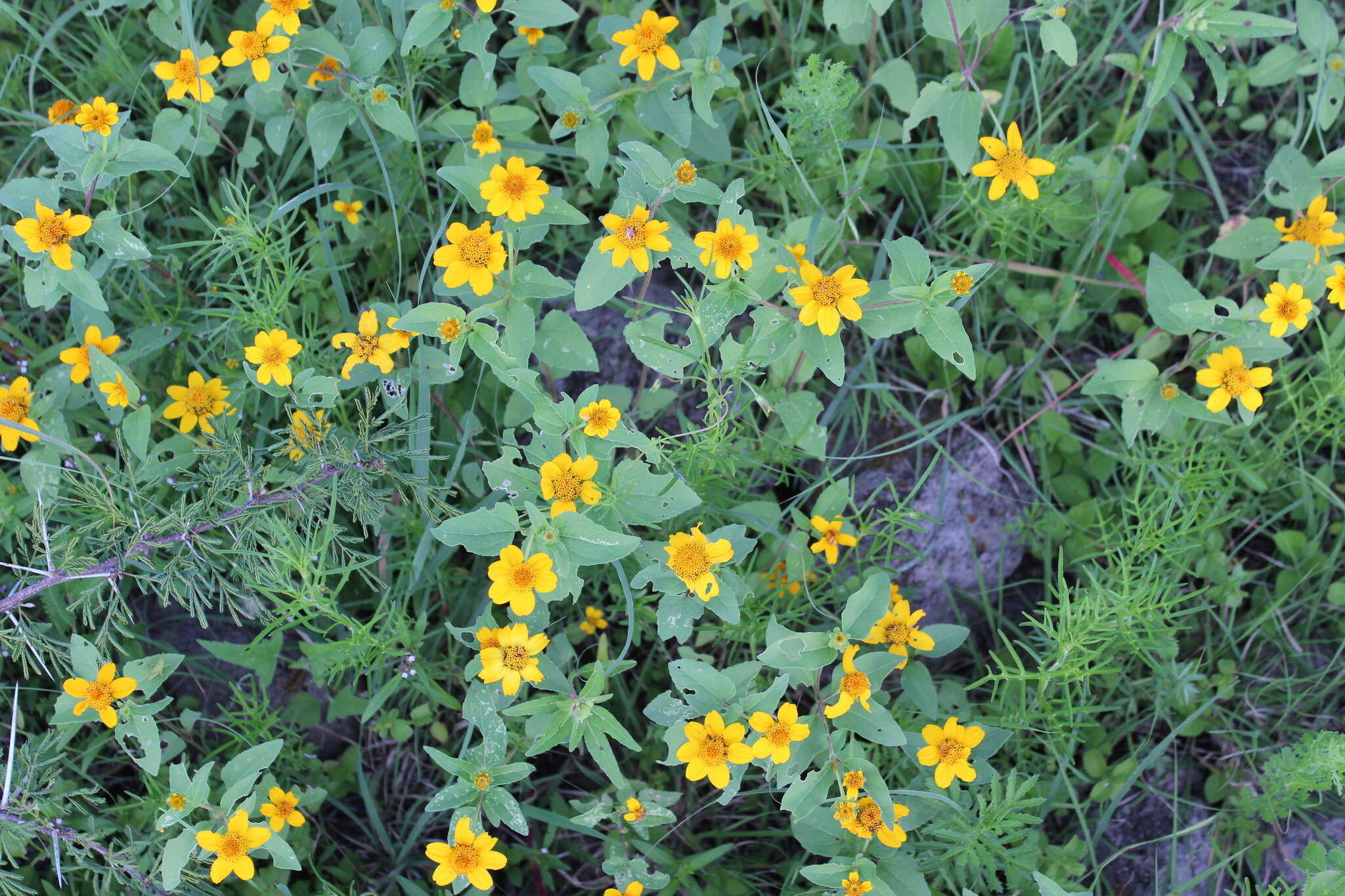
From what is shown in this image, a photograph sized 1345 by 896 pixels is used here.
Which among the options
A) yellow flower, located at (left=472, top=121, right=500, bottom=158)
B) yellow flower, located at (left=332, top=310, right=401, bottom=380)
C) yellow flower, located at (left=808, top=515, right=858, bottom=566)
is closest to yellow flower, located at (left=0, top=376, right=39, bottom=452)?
yellow flower, located at (left=332, top=310, right=401, bottom=380)

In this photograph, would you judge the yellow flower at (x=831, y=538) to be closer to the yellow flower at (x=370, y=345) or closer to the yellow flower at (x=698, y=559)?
the yellow flower at (x=698, y=559)

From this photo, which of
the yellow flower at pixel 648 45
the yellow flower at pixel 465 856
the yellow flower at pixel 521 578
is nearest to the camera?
the yellow flower at pixel 521 578

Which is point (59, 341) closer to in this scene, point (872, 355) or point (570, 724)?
point (570, 724)

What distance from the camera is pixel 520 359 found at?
9.56 feet

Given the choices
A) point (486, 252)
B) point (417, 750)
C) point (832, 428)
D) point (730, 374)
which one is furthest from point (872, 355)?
point (417, 750)

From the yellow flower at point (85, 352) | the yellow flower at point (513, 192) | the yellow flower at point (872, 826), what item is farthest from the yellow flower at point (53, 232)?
the yellow flower at point (872, 826)

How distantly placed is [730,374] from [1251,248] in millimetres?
2223

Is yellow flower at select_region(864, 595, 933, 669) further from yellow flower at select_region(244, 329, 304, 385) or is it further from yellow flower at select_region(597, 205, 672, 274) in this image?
yellow flower at select_region(244, 329, 304, 385)

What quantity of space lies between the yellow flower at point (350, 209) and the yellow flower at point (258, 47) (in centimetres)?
52

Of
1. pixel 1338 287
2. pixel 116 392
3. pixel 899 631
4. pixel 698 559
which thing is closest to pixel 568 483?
pixel 698 559

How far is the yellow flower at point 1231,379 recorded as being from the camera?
3184 mm

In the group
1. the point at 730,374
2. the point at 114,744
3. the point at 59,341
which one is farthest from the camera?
the point at 59,341

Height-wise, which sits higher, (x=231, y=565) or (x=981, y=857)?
(x=231, y=565)

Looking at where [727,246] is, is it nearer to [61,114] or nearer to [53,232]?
[53,232]
